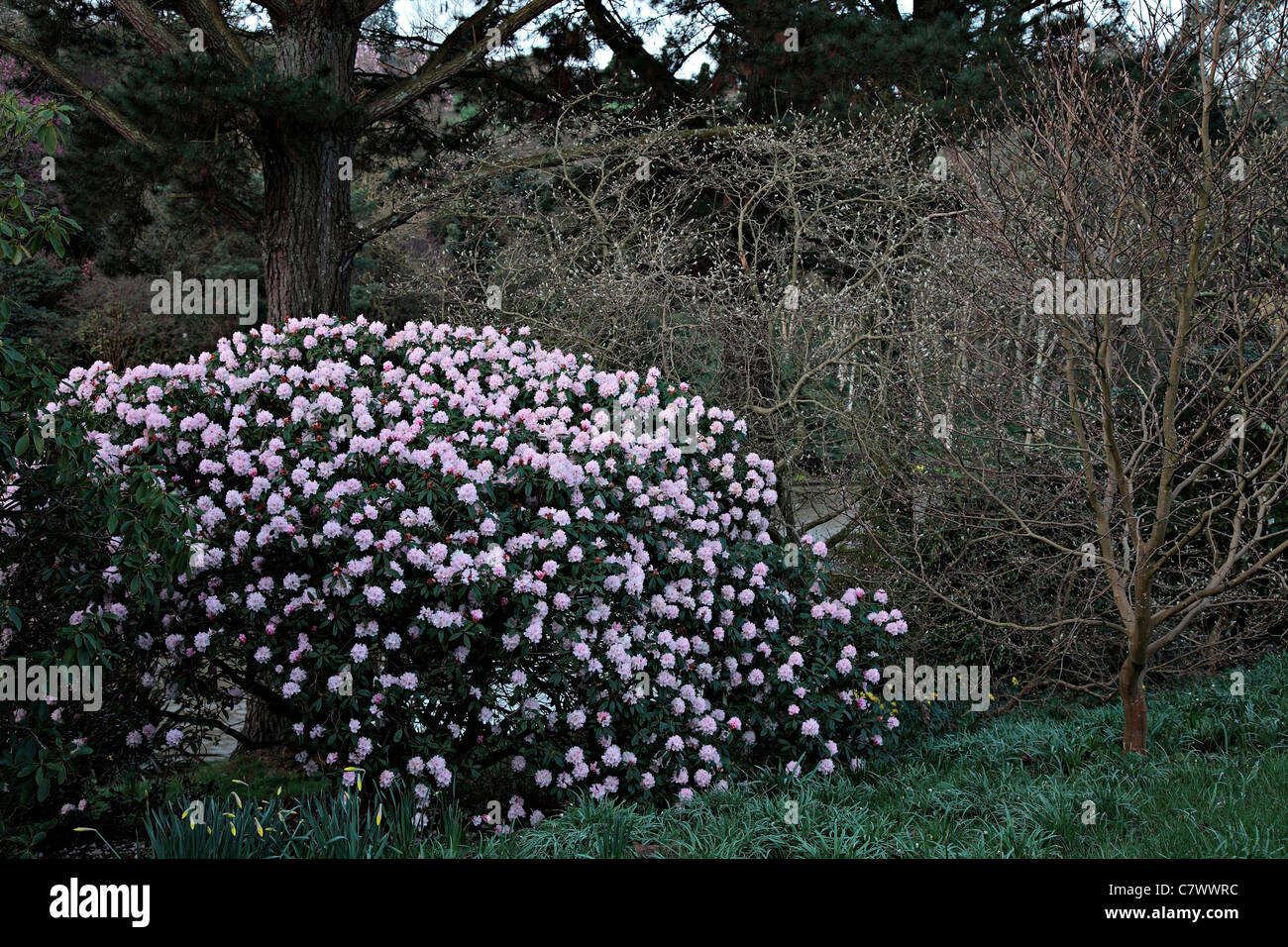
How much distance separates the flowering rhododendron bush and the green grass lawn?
41cm

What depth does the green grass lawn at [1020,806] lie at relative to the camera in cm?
342

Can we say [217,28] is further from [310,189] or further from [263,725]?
[263,725]

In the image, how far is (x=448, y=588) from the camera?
3.98 meters

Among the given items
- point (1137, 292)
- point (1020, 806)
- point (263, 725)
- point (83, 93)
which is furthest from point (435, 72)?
point (1020, 806)

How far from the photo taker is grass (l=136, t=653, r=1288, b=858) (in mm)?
3344

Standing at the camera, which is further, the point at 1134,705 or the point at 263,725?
the point at 263,725

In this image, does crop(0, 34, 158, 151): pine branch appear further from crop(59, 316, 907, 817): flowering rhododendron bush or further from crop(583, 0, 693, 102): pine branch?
crop(583, 0, 693, 102): pine branch

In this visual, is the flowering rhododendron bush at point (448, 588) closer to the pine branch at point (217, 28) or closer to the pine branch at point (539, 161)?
the pine branch at point (539, 161)

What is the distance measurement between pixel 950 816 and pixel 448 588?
84.9 inches

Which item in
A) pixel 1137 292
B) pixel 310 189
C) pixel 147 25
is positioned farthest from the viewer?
pixel 310 189

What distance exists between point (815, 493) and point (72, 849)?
15.9ft

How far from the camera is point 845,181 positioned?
7828mm

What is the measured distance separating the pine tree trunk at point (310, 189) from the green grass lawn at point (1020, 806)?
15.6 ft

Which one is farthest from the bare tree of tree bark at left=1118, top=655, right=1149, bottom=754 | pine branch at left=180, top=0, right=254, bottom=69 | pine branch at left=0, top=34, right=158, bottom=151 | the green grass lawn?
pine branch at left=0, top=34, right=158, bottom=151
